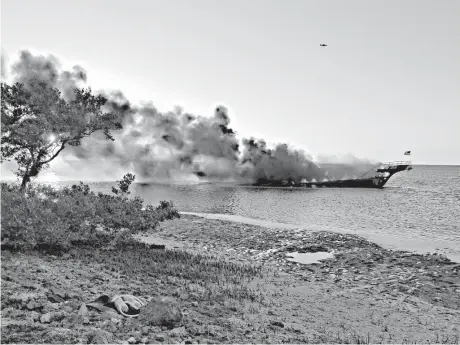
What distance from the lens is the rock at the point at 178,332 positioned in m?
8.87

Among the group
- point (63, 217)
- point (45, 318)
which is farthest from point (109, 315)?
point (63, 217)

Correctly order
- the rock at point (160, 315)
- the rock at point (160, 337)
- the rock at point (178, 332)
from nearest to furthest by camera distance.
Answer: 1. the rock at point (160, 337)
2. the rock at point (178, 332)
3. the rock at point (160, 315)

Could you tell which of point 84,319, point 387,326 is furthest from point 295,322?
point 84,319

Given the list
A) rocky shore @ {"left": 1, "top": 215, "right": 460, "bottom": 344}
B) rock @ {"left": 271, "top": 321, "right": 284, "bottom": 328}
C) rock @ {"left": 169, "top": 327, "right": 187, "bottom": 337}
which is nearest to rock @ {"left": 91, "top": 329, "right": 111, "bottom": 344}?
rocky shore @ {"left": 1, "top": 215, "right": 460, "bottom": 344}

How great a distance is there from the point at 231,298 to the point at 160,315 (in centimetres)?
415

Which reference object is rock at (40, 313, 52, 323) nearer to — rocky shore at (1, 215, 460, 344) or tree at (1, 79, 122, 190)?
rocky shore at (1, 215, 460, 344)

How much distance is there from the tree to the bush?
→ 3.53 m

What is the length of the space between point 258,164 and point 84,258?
136527 mm

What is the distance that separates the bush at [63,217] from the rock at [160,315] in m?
8.21

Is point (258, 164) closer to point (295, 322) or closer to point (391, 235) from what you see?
point (391, 235)

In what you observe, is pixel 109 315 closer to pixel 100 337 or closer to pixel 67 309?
pixel 67 309

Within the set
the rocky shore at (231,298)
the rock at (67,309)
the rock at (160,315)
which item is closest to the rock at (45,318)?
the rocky shore at (231,298)

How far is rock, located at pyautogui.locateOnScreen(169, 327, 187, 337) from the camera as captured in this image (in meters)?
8.87

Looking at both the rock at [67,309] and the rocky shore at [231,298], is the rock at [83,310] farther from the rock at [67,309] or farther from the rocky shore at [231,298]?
the rock at [67,309]
